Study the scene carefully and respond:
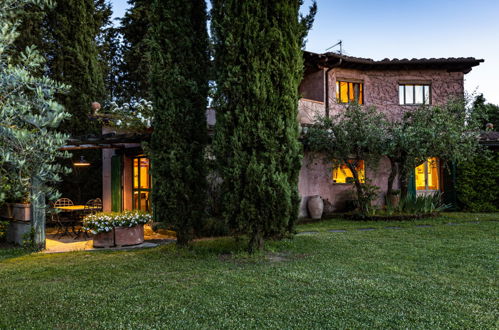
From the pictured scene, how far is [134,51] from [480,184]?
16583mm

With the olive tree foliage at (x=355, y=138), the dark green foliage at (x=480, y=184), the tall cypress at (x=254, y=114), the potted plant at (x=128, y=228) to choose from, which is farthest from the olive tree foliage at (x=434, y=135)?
the potted plant at (x=128, y=228)

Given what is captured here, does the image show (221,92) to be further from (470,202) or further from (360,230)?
(470,202)

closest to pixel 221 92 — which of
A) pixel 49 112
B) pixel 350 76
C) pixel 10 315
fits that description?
pixel 49 112

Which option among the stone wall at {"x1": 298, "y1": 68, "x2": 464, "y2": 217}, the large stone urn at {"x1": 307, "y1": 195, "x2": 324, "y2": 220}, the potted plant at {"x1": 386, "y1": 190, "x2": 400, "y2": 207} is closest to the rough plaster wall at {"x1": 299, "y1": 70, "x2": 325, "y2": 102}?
the stone wall at {"x1": 298, "y1": 68, "x2": 464, "y2": 217}

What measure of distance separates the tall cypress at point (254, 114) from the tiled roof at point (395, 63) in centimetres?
760

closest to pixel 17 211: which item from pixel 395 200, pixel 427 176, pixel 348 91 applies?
pixel 395 200

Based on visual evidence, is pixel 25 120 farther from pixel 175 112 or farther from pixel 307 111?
pixel 307 111

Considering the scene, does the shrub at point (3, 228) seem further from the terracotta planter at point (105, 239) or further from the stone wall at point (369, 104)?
the stone wall at point (369, 104)

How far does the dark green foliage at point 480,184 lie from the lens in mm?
14414

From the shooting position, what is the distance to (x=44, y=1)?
3.30 m

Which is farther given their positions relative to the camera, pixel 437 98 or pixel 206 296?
pixel 437 98

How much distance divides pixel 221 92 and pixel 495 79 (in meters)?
28.0

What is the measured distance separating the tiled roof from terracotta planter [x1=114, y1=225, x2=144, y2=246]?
30.2 feet

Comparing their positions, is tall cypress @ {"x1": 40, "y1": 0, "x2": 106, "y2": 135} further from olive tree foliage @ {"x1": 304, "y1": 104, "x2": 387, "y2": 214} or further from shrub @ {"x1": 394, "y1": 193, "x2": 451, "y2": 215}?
shrub @ {"x1": 394, "y1": 193, "x2": 451, "y2": 215}
